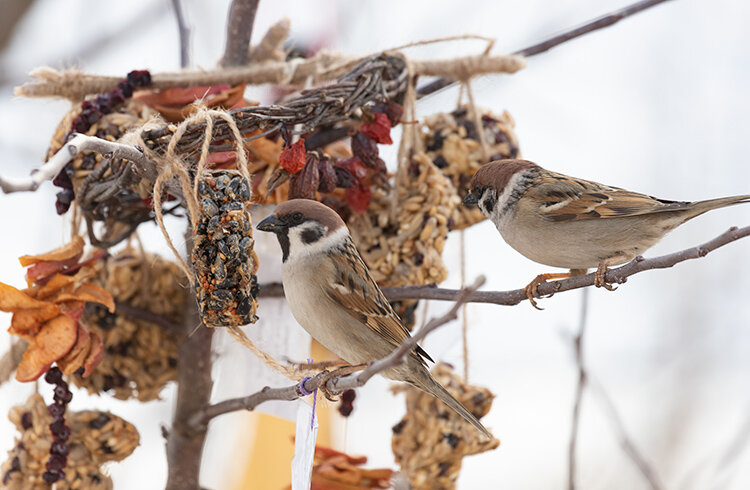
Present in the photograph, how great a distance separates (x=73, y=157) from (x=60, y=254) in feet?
1.48

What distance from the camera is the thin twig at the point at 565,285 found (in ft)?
2.86

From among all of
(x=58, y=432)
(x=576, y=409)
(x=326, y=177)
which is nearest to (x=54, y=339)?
(x=58, y=432)

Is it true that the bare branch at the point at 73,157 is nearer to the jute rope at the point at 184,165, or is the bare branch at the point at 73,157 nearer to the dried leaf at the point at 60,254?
the jute rope at the point at 184,165

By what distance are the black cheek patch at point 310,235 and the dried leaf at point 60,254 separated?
0.40 meters

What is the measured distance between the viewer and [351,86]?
134 centimetres

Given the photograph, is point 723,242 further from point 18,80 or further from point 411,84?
point 18,80

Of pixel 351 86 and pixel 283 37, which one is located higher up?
pixel 283 37

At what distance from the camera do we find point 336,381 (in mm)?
1092

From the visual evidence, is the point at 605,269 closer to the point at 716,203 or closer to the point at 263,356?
the point at 716,203

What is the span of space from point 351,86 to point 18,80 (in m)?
1.39

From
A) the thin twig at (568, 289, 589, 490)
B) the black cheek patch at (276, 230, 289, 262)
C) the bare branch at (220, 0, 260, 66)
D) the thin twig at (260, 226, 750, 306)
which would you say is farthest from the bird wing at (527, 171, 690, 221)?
the bare branch at (220, 0, 260, 66)

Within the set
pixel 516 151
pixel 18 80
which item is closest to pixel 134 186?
pixel 516 151

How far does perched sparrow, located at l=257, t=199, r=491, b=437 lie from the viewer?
126 centimetres

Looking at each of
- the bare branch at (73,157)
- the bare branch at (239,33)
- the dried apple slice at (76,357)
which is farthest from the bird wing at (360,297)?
the bare branch at (239,33)
